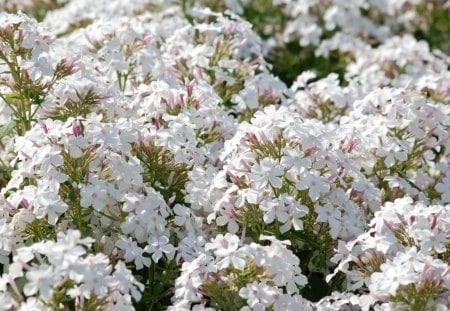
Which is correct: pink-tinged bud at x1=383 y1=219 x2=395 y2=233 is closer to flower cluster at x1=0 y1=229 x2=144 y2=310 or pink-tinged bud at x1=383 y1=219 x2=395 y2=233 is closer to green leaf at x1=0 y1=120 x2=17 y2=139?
flower cluster at x1=0 y1=229 x2=144 y2=310

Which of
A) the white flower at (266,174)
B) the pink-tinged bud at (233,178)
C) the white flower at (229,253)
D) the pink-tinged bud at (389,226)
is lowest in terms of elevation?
the pink-tinged bud at (389,226)

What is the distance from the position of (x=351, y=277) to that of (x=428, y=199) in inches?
30.9

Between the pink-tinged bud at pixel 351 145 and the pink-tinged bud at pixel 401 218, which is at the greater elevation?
the pink-tinged bud at pixel 351 145

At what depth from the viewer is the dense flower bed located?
9.54 ft

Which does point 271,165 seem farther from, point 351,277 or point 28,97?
point 28,97

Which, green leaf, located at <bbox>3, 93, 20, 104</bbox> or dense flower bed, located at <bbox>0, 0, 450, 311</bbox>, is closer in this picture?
dense flower bed, located at <bbox>0, 0, 450, 311</bbox>

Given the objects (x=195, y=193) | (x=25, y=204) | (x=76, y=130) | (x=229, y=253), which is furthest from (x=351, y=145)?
(x=25, y=204)

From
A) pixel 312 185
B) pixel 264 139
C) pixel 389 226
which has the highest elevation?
pixel 264 139

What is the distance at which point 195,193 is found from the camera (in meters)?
3.32

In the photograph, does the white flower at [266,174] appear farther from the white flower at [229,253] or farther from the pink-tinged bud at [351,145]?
the pink-tinged bud at [351,145]

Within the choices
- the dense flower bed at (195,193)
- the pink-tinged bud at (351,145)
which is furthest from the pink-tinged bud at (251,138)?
the pink-tinged bud at (351,145)

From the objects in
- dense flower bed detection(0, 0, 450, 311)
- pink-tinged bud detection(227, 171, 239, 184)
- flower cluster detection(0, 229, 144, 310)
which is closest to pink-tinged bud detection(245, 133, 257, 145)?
dense flower bed detection(0, 0, 450, 311)

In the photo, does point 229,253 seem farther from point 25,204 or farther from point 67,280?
point 25,204

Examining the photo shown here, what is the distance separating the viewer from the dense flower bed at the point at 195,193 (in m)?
2.91
